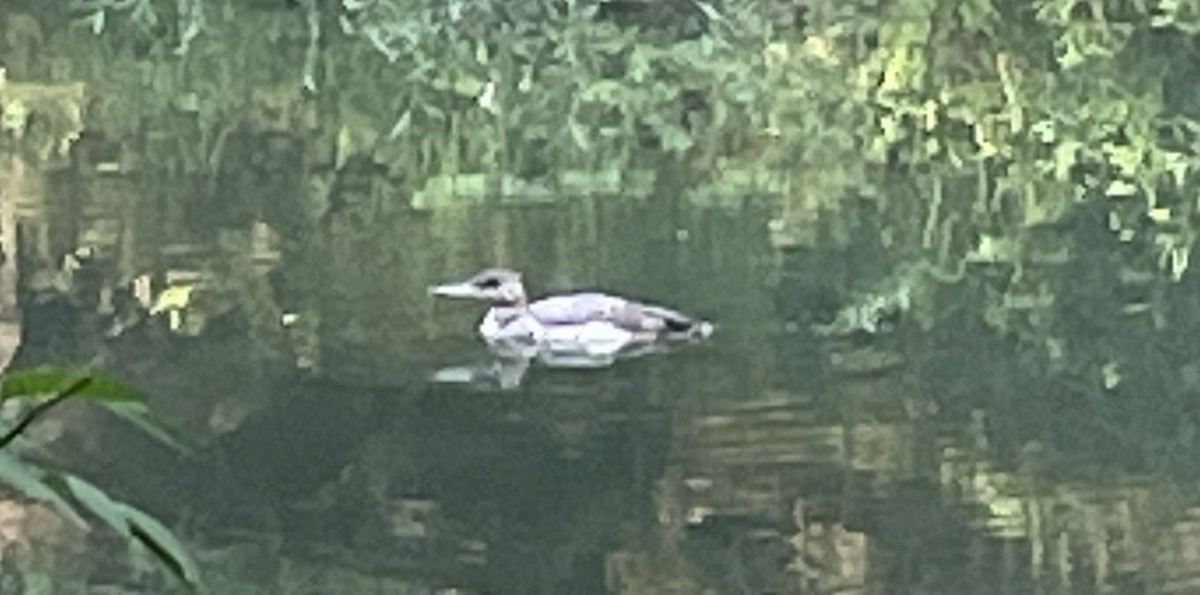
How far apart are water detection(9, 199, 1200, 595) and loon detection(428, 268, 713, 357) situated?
11 mm

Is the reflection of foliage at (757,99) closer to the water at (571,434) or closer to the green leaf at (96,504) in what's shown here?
the water at (571,434)

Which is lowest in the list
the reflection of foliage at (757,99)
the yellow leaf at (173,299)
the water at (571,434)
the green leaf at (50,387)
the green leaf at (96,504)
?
the water at (571,434)

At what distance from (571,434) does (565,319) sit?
75mm

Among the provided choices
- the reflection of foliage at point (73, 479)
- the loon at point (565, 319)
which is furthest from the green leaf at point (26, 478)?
the loon at point (565, 319)

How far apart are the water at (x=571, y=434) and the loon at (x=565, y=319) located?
0.04 feet

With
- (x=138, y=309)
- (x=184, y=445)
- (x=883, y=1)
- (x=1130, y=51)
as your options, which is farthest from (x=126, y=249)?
(x=1130, y=51)

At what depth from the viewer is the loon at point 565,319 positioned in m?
1.13

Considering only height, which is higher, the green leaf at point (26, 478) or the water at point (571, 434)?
the green leaf at point (26, 478)

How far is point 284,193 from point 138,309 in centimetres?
12

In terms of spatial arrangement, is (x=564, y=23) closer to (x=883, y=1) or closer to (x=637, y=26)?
(x=637, y=26)

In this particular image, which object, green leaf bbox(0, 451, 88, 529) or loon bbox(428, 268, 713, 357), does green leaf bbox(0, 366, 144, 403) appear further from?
loon bbox(428, 268, 713, 357)

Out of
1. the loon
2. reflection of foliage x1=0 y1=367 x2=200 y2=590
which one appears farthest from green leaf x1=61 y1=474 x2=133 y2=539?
the loon

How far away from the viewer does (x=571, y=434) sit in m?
1.15

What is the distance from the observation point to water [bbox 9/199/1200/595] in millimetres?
1139
